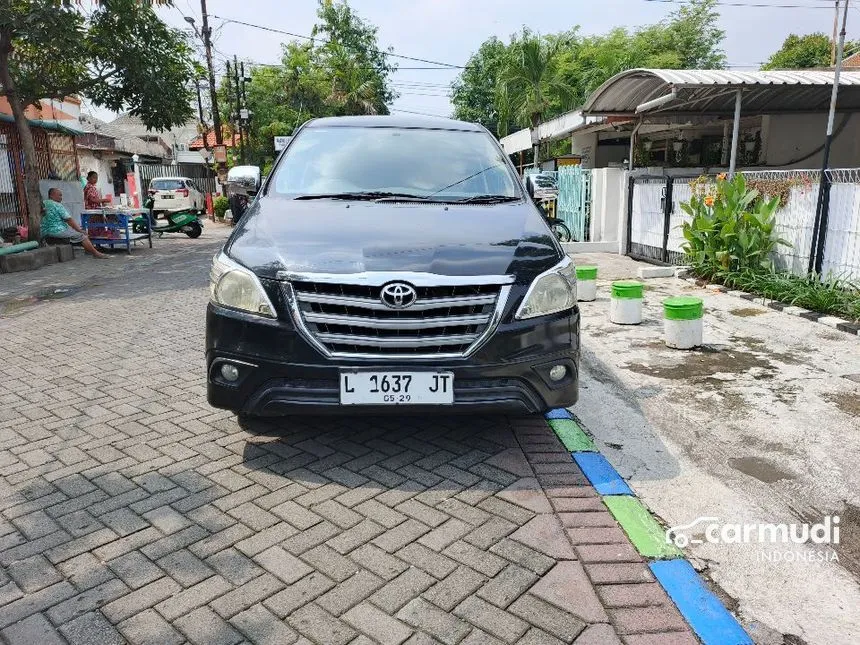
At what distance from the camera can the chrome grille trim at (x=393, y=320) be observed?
3002 mm

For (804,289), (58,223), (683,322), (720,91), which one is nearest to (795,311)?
(804,289)

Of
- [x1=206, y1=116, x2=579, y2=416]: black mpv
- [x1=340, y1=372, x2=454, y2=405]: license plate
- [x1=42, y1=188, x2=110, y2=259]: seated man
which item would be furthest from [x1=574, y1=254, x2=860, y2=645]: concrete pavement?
[x1=42, y1=188, x2=110, y2=259]: seated man

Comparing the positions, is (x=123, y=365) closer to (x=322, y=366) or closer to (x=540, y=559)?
(x=322, y=366)

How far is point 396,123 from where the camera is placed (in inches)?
191

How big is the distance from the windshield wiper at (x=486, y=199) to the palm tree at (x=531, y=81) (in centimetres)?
2319

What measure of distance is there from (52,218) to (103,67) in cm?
328

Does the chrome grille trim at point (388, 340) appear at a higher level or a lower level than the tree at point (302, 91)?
lower

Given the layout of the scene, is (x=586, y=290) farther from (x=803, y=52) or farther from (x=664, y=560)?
(x=803, y=52)

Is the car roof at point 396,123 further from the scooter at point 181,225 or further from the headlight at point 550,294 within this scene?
the scooter at point 181,225

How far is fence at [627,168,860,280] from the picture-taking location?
22.0ft

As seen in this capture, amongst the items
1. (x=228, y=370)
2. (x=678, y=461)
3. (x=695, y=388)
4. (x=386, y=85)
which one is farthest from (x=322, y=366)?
(x=386, y=85)

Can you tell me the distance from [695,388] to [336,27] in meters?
43.4

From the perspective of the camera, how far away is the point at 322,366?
3.00 meters

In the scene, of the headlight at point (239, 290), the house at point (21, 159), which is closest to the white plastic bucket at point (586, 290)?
the headlight at point (239, 290)
